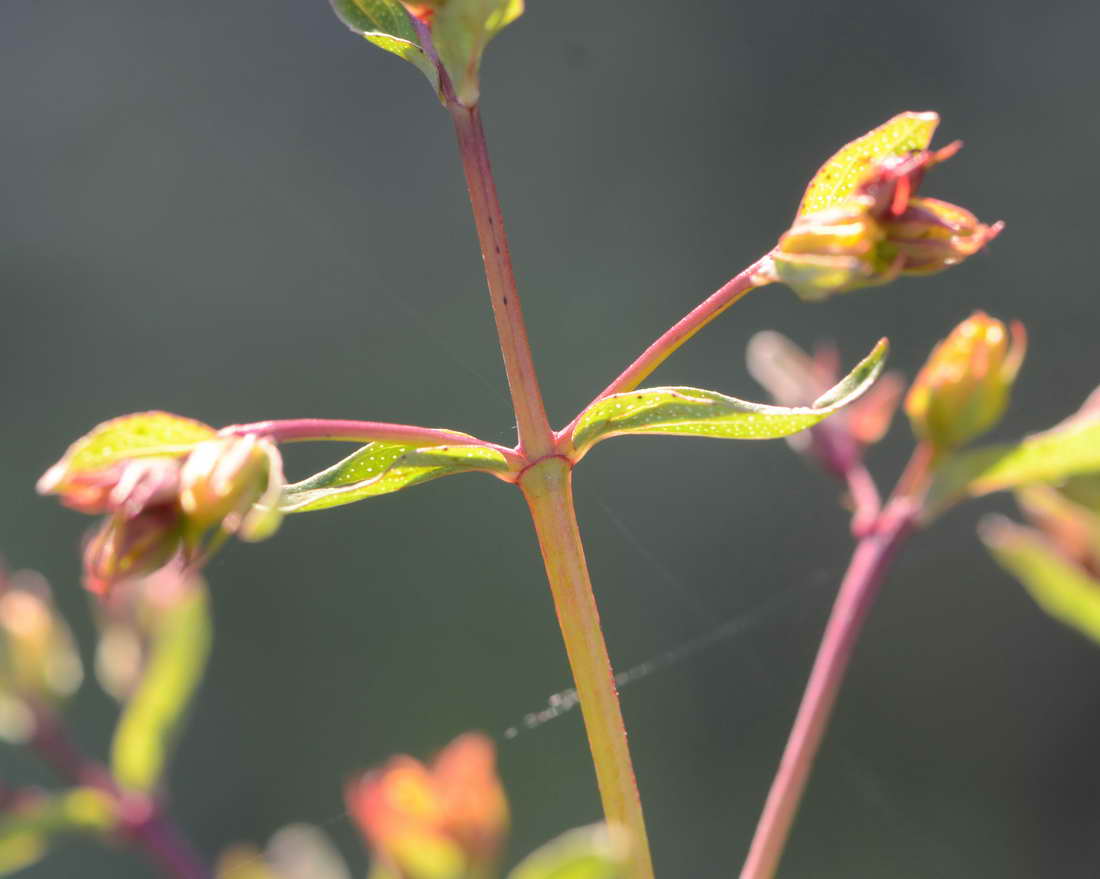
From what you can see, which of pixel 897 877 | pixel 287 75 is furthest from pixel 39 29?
pixel 897 877

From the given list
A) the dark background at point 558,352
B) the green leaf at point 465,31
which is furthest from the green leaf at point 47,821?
the dark background at point 558,352

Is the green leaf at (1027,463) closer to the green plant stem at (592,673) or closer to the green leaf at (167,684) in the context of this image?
the green plant stem at (592,673)

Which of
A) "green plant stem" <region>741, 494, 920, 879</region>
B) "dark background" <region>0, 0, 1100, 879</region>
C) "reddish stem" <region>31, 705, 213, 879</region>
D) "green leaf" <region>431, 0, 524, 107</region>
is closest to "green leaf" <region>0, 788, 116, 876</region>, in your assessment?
"reddish stem" <region>31, 705, 213, 879</region>

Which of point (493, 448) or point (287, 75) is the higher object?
point (287, 75)

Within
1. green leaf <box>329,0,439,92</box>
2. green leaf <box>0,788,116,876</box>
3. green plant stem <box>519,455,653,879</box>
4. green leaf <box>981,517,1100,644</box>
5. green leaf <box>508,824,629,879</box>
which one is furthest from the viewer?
green leaf <box>0,788,116,876</box>

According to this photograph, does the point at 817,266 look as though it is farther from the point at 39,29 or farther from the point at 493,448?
the point at 39,29

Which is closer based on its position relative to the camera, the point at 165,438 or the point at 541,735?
the point at 165,438

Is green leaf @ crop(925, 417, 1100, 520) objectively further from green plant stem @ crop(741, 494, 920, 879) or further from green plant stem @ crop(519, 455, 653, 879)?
green plant stem @ crop(519, 455, 653, 879)
